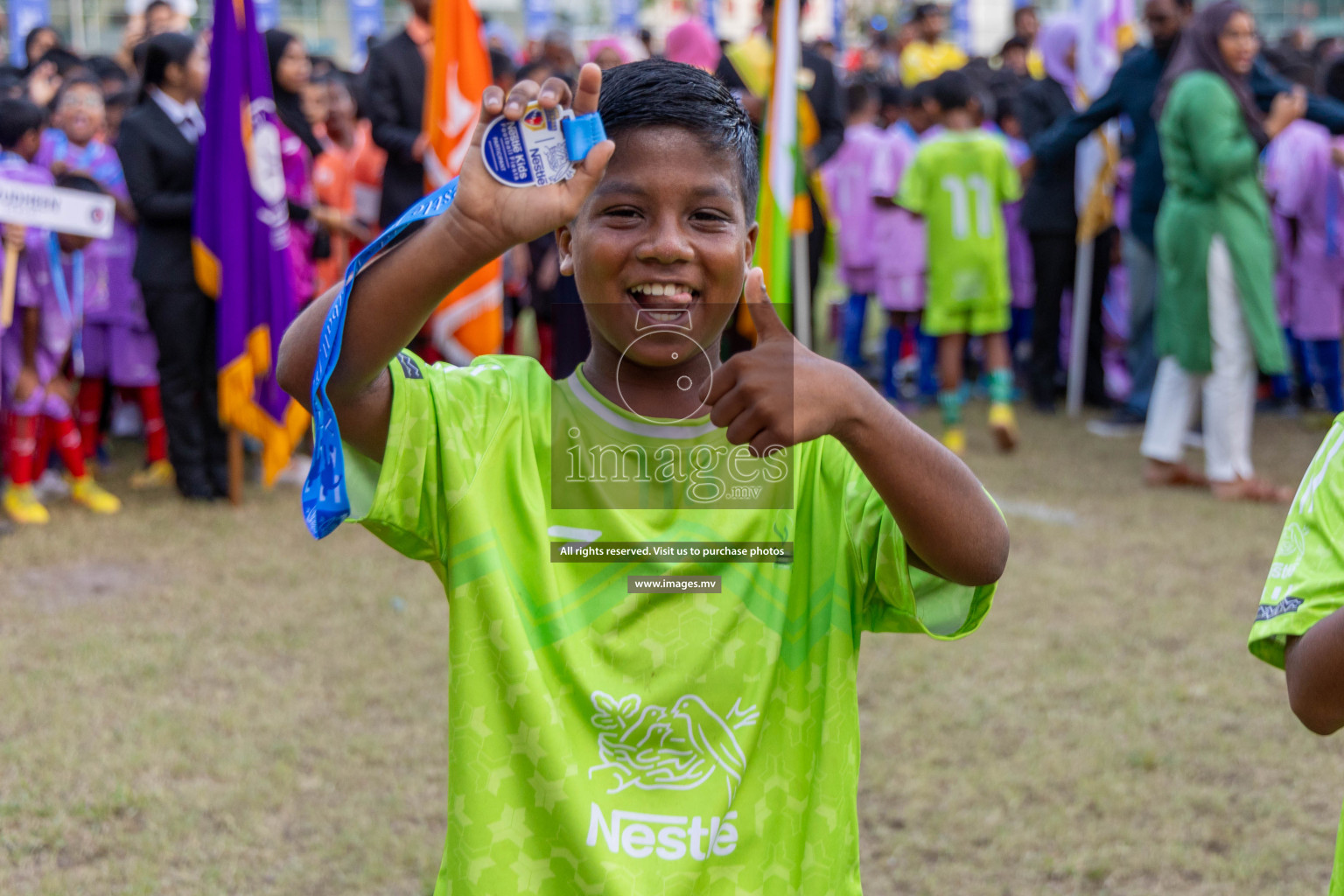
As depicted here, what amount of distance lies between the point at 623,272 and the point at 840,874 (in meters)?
0.73

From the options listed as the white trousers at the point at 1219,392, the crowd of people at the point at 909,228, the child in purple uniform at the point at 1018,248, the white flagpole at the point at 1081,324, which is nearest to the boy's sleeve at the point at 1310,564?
the crowd of people at the point at 909,228

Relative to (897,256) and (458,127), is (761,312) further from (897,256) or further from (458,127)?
(897,256)

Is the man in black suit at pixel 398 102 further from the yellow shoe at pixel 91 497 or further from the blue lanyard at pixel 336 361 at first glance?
the blue lanyard at pixel 336 361

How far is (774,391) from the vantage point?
1262mm

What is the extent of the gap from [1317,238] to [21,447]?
7.03 meters

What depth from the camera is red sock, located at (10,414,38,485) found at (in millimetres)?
6066

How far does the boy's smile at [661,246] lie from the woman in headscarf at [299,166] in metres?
5.51

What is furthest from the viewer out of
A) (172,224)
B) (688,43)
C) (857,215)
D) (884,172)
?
(857,215)

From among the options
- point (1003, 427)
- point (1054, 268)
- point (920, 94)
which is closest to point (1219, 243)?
point (1003, 427)

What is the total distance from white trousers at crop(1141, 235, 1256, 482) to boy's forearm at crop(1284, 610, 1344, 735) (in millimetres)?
5154

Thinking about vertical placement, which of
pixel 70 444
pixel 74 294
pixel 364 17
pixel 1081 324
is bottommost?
pixel 70 444

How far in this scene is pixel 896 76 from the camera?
52.3 feet

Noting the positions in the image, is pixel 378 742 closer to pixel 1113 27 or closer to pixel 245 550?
pixel 245 550

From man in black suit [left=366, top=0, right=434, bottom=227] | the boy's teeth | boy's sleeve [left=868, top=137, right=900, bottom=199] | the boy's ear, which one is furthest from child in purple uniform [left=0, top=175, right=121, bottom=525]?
the boy's teeth
